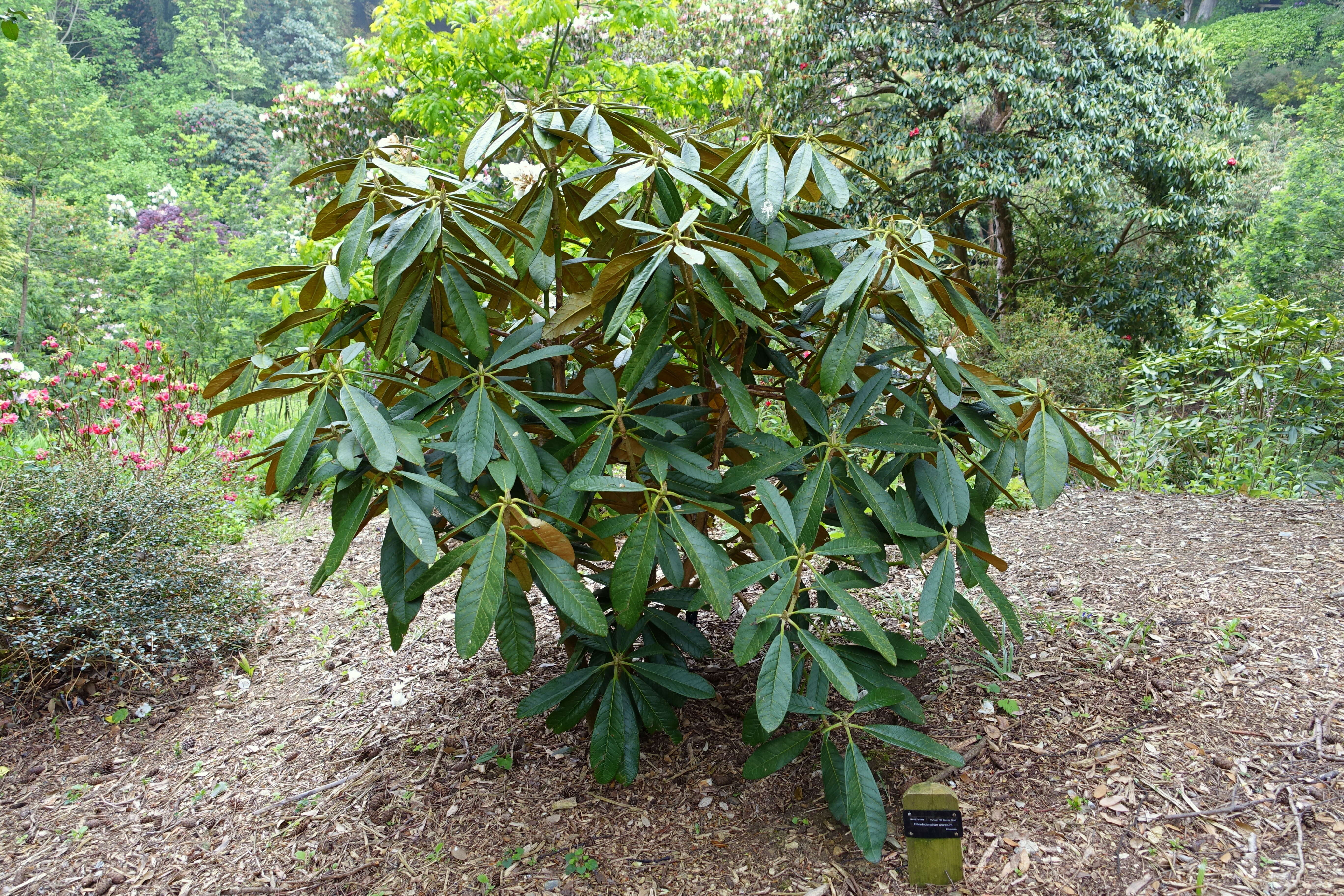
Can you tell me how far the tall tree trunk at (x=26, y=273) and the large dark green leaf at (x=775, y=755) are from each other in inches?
442

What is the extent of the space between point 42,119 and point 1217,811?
19.5 metres

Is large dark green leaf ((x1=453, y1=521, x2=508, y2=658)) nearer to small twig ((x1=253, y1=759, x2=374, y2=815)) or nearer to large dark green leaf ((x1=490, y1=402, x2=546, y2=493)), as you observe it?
large dark green leaf ((x1=490, y1=402, x2=546, y2=493))

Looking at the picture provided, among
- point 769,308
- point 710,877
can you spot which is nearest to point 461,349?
point 769,308

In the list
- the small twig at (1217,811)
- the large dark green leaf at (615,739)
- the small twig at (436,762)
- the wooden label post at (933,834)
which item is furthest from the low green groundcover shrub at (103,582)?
the small twig at (1217,811)

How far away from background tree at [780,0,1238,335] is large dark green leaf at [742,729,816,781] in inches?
297

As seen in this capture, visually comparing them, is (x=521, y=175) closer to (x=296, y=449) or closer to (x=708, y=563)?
(x=296, y=449)

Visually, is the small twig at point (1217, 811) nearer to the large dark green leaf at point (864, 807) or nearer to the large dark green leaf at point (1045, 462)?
the large dark green leaf at point (864, 807)

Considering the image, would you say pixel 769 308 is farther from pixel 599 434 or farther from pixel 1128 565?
pixel 1128 565

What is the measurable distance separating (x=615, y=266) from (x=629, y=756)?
943mm

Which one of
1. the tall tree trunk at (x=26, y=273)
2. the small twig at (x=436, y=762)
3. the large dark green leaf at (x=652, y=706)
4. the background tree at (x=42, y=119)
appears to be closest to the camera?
the large dark green leaf at (x=652, y=706)

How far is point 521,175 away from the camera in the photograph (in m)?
1.47

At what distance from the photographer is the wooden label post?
132cm

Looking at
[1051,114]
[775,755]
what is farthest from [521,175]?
[1051,114]

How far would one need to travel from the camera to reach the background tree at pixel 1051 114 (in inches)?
303
